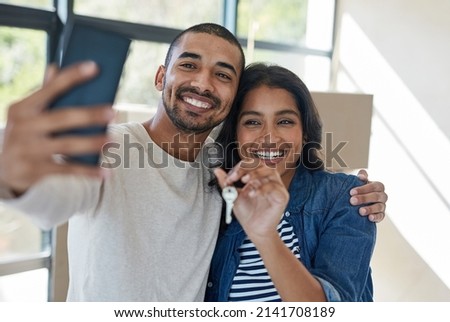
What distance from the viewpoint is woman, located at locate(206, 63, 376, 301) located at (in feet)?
2.47

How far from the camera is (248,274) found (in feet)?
2.85

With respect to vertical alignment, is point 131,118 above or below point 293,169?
above

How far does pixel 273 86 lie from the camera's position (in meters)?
0.92

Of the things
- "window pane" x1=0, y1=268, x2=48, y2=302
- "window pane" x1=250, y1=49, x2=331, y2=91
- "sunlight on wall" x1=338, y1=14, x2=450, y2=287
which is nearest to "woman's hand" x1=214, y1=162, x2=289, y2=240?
"window pane" x1=0, y1=268, x2=48, y2=302

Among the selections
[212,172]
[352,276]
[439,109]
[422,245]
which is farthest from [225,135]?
[422,245]

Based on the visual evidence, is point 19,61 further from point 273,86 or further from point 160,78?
point 273,86

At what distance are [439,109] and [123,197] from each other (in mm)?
1354

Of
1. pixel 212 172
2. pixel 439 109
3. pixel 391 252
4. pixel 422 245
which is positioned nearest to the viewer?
pixel 212 172

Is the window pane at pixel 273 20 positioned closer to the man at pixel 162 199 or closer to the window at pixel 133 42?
the window at pixel 133 42

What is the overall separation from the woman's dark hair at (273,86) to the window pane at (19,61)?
338mm

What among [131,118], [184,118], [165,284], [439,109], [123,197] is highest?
[439,109]

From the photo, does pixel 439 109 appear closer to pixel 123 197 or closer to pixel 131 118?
pixel 131 118

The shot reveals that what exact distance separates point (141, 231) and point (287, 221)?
0.26 m

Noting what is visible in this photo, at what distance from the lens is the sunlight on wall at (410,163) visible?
73.4 inches
